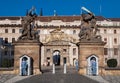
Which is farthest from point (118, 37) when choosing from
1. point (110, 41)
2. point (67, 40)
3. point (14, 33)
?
point (14, 33)

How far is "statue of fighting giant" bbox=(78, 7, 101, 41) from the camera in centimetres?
2819

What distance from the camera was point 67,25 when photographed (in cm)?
8762

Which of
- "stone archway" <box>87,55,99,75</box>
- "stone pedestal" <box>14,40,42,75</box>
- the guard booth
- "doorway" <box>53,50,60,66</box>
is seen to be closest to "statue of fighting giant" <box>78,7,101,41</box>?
"stone archway" <box>87,55,99,75</box>

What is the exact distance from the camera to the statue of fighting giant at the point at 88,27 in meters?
28.2

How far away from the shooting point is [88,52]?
27.9 meters

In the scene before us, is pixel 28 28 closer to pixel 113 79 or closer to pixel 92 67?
pixel 92 67

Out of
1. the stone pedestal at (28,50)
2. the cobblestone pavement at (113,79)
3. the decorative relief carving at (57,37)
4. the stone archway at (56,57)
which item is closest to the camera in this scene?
the cobblestone pavement at (113,79)

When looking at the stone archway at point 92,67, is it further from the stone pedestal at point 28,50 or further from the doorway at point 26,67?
the doorway at point 26,67

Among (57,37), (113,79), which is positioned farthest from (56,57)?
(113,79)

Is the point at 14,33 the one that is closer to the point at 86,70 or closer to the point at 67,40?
the point at 67,40

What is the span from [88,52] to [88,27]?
215cm

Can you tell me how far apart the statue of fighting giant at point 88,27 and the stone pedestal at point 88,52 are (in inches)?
22.0

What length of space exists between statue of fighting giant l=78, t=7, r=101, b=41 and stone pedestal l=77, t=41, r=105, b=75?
22.0 inches

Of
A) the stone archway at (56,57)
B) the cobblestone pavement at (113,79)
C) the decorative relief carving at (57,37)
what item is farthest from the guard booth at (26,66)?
the stone archway at (56,57)
